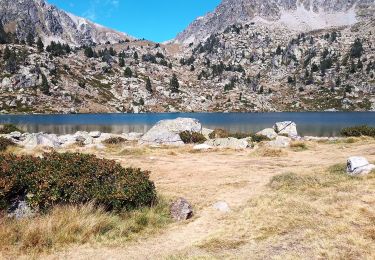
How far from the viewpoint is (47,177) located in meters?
13.7

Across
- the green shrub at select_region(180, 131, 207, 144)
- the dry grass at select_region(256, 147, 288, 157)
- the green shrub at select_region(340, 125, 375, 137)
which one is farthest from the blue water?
the dry grass at select_region(256, 147, 288, 157)

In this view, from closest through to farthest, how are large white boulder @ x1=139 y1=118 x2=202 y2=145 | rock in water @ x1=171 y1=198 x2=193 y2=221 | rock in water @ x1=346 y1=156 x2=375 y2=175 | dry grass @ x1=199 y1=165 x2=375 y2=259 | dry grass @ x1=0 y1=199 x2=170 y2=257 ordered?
dry grass @ x1=199 y1=165 x2=375 y2=259
dry grass @ x1=0 y1=199 x2=170 y2=257
rock in water @ x1=171 y1=198 x2=193 y2=221
rock in water @ x1=346 y1=156 x2=375 y2=175
large white boulder @ x1=139 y1=118 x2=202 y2=145

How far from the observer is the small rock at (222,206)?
15.1 meters

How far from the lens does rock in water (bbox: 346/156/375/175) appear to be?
19797mm

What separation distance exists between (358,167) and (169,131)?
30.5 m

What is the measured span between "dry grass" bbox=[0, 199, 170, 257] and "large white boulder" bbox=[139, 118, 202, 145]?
2982 centimetres

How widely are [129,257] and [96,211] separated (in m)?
2.91

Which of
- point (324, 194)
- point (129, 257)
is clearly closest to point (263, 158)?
point (324, 194)

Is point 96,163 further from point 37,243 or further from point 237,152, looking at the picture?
point 237,152

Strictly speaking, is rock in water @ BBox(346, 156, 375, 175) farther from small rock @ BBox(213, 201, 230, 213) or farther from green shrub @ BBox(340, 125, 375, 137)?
green shrub @ BBox(340, 125, 375, 137)

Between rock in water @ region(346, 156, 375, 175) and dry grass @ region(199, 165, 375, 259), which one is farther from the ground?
rock in water @ region(346, 156, 375, 175)

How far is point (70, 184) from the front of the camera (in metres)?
14.0

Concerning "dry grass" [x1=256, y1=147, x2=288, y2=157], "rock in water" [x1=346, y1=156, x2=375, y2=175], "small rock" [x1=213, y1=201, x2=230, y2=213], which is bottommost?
"small rock" [x1=213, y1=201, x2=230, y2=213]

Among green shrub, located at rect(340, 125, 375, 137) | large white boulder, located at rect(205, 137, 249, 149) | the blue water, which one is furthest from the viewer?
the blue water
